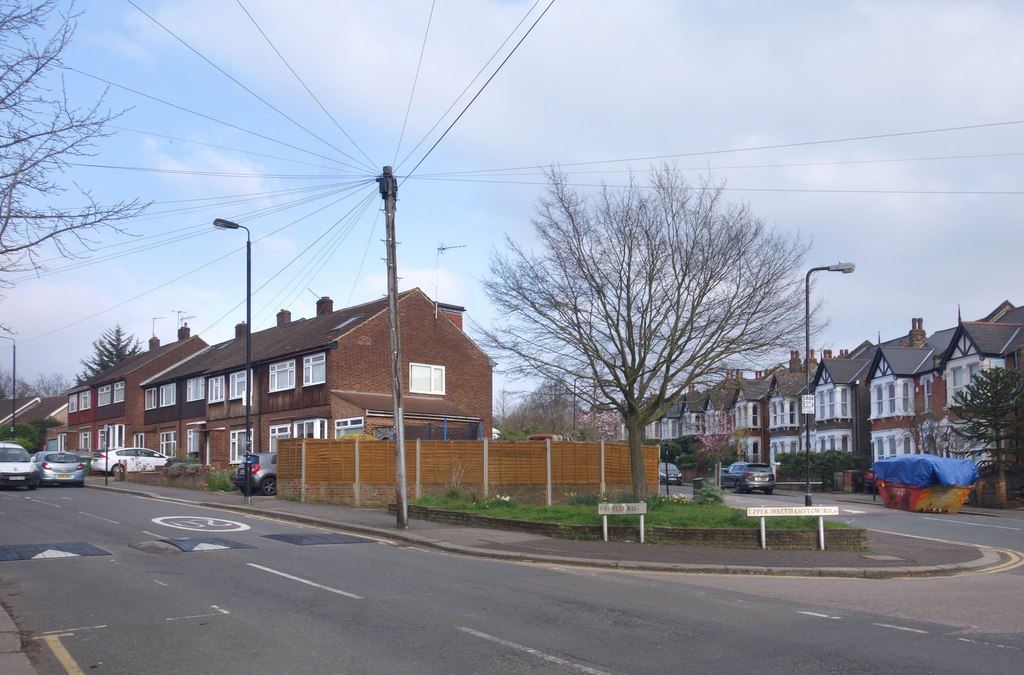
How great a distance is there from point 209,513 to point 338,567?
11.6 metres

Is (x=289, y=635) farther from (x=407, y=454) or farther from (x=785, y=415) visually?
(x=785, y=415)

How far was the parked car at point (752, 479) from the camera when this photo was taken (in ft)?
149

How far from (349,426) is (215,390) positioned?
13167 millimetres

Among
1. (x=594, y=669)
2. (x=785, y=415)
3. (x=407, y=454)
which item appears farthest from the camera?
(x=785, y=415)

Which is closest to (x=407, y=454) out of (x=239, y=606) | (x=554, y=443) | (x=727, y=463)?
(x=554, y=443)

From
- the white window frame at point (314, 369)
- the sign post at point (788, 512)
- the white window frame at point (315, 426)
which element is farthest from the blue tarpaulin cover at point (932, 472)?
the white window frame at point (314, 369)

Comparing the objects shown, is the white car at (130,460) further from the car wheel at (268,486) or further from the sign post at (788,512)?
the sign post at (788,512)

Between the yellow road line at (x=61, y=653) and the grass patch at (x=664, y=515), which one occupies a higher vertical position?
the yellow road line at (x=61, y=653)

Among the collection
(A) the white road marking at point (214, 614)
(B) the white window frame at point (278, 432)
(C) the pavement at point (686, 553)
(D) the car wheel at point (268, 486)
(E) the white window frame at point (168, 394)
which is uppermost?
(E) the white window frame at point (168, 394)

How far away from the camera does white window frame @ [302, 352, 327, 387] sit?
1549 inches

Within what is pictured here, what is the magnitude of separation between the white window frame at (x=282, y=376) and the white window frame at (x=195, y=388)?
295 inches

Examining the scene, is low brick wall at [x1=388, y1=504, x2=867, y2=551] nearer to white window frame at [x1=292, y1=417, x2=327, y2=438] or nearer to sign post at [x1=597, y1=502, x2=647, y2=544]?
sign post at [x1=597, y1=502, x2=647, y2=544]

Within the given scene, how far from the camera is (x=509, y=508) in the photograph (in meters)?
22.9

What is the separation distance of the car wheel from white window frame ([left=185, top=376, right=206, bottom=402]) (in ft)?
62.8
